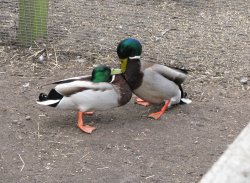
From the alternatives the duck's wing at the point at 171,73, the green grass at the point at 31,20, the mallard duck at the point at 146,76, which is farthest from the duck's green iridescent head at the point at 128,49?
the green grass at the point at 31,20

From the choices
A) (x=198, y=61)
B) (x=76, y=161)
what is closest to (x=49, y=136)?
(x=76, y=161)

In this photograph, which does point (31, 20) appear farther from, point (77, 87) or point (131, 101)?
point (77, 87)

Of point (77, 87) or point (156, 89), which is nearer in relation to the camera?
point (77, 87)

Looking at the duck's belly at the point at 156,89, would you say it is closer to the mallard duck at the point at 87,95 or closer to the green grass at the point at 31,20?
the mallard duck at the point at 87,95

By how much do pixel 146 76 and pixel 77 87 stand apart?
52 centimetres

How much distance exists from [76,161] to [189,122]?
3.25 ft

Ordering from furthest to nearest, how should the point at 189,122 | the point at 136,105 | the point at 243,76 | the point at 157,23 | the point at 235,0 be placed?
the point at 235,0 → the point at 157,23 → the point at 243,76 → the point at 136,105 → the point at 189,122

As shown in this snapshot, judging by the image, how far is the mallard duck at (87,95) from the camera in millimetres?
3227

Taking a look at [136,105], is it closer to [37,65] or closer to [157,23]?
[37,65]

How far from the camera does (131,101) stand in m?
3.92

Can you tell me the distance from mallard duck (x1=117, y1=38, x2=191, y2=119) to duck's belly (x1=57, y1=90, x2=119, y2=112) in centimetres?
25

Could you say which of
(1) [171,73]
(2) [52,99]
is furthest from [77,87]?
(1) [171,73]

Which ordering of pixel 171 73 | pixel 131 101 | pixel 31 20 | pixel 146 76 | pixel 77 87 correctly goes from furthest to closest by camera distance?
pixel 31 20
pixel 131 101
pixel 171 73
pixel 146 76
pixel 77 87

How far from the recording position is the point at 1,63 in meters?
4.49
